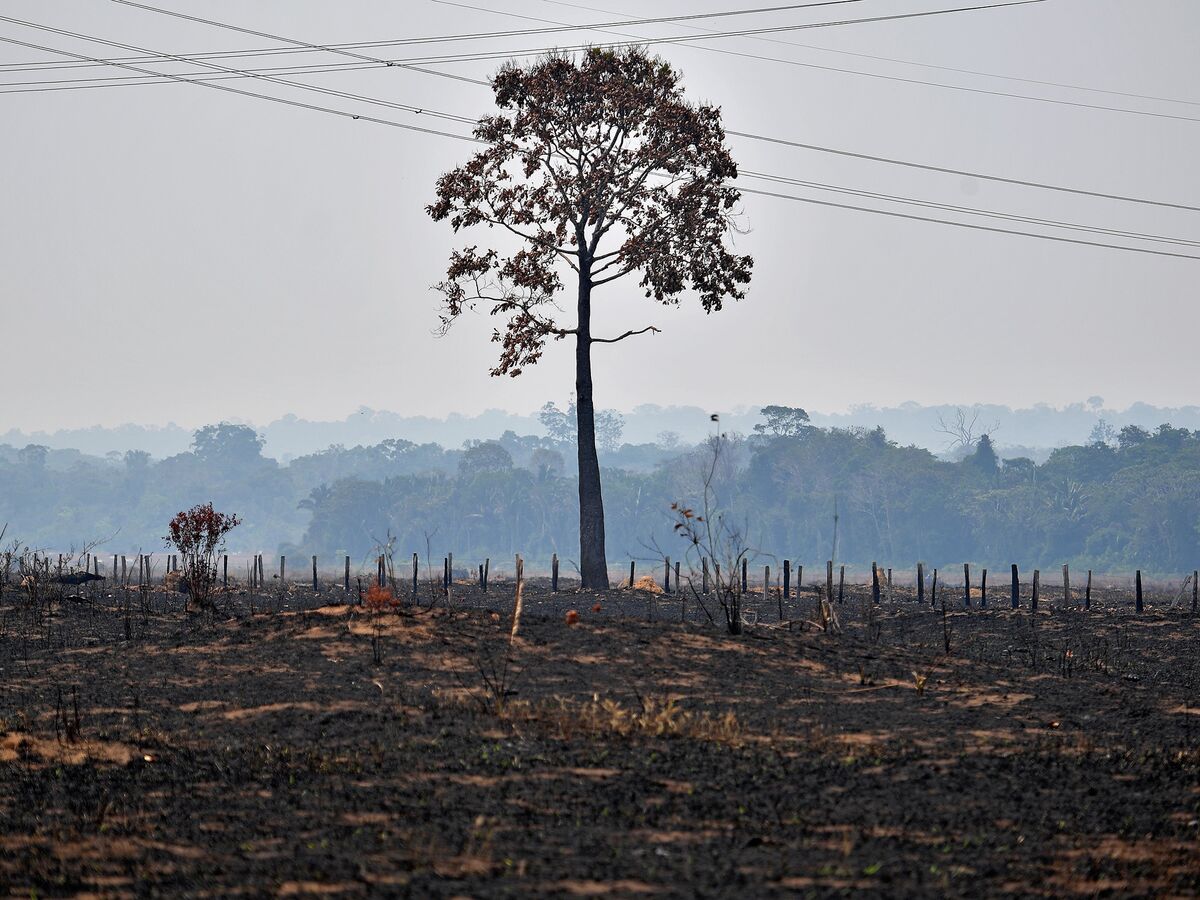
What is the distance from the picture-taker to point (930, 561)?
97375 millimetres

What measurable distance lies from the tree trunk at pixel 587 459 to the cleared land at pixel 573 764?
1372 cm

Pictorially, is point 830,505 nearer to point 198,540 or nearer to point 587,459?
point 587,459

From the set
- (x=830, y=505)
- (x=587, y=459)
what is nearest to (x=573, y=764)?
(x=587, y=459)

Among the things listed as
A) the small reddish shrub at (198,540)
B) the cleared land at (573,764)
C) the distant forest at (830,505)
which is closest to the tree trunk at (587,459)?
the small reddish shrub at (198,540)

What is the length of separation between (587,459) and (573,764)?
20.9 metres

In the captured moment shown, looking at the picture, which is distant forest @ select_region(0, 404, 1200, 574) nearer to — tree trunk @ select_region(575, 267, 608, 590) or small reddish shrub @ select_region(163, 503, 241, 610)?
tree trunk @ select_region(575, 267, 608, 590)

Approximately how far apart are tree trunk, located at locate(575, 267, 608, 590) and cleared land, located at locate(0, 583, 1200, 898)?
1372 cm

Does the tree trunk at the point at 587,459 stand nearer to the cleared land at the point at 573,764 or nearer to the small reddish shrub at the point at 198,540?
the small reddish shrub at the point at 198,540

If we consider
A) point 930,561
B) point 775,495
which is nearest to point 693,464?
point 775,495

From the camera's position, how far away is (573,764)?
976 centimetres

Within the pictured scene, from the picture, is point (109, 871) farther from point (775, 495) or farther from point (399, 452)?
point (399, 452)

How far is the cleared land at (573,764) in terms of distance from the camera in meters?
7.40

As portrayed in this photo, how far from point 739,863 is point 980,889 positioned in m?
1.39

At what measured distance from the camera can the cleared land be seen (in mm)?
7402
